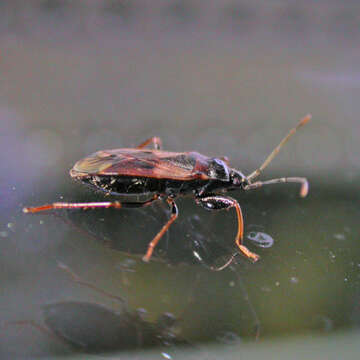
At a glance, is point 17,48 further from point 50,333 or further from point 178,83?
point 50,333

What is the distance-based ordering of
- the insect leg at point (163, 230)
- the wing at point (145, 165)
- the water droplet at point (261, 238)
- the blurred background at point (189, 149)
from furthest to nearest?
the wing at point (145, 165) → the water droplet at point (261, 238) → the insect leg at point (163, 230) → the blurred background at point (189, 149)

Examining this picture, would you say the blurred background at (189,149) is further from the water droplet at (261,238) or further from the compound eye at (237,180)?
the compound eye at (237,180)

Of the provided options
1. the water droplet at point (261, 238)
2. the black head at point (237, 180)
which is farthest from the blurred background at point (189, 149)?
the black head at point (237, 180)

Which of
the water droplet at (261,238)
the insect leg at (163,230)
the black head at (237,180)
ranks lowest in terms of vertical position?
the water droplet at (261,238)

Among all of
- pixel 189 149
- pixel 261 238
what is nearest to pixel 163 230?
pixel 261 238

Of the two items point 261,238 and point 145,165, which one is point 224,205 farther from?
point 145,165

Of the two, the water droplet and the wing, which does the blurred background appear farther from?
the wing

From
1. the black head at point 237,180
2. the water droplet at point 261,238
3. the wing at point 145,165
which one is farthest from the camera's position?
the black head at point 237,180

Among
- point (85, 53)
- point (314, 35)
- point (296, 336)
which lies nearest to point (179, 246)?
point (296, 336)
